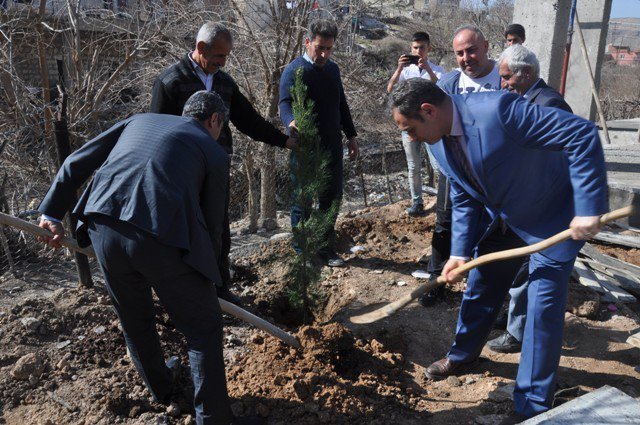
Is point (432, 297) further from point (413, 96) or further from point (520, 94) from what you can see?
point (413, 96)

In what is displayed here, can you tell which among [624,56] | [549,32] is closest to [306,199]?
[549,32]

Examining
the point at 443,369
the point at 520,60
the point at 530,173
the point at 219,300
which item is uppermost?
the point at 520,60

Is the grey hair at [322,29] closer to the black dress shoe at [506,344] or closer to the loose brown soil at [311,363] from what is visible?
the loose brown soil at [311,363]

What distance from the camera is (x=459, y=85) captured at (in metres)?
4.76

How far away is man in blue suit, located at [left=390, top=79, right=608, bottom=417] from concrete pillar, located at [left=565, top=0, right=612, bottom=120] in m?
7.52

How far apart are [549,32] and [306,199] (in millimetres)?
4569

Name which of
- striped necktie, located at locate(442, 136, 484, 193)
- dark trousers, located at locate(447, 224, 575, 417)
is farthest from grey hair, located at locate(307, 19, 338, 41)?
dark trousers, located at locate(447, 224, 575, 417)

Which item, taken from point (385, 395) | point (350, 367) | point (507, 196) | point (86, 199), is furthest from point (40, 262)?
point (507, 196)

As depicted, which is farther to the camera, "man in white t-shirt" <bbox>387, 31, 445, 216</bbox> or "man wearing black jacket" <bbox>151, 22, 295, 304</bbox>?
"man in white t-shirt" <bbox>387, 31, 445, 216</bbox>

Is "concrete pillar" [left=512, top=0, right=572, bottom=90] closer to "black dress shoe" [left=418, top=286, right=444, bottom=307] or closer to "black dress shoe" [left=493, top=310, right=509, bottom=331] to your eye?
"black dress shoe" [left=418, top=286, right=444, bottom=307]

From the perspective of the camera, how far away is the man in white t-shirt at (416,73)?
5887mm

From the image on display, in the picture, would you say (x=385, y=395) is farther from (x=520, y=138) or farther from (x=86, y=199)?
(x=86, y=199)

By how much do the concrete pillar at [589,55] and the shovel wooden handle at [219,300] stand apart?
7.97 m

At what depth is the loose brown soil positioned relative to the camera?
3.35 meters
